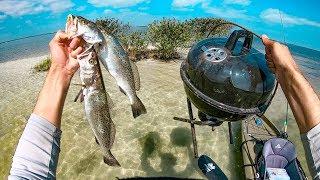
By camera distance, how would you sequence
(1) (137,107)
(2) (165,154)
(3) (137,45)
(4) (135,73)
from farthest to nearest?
(3) (137,45), (2) (165,154), (1) (137,107), (4) (135,73)

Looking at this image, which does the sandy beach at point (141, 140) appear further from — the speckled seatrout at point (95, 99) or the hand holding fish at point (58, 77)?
the hand holding fish at point (58, 77)

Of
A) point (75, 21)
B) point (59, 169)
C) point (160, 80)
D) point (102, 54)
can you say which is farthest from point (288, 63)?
point (160, 80)

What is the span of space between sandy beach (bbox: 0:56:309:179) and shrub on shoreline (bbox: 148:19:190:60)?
7.24 meters

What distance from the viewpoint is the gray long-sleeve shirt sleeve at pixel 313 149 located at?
118 inches

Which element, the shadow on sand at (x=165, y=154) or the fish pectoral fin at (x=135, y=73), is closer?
the fish pectoral fin at (x=135, y=73)

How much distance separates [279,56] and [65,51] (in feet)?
7.28

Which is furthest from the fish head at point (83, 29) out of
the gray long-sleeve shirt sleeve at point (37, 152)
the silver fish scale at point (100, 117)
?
the gray long-sleeve shirt sleeve at point (37, 152)

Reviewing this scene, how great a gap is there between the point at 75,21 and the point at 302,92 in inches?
90.9

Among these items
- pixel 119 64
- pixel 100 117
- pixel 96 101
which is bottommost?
pixel 100 117

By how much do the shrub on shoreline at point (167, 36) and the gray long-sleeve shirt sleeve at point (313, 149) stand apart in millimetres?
20797

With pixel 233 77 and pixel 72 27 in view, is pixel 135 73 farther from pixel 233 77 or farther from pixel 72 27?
pixel 233 77

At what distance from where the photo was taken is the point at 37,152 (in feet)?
9.82

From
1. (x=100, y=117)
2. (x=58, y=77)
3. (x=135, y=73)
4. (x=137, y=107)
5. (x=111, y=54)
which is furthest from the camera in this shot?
(x=137, y=107)

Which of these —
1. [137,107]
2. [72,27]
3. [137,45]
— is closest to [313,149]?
[137,107]
